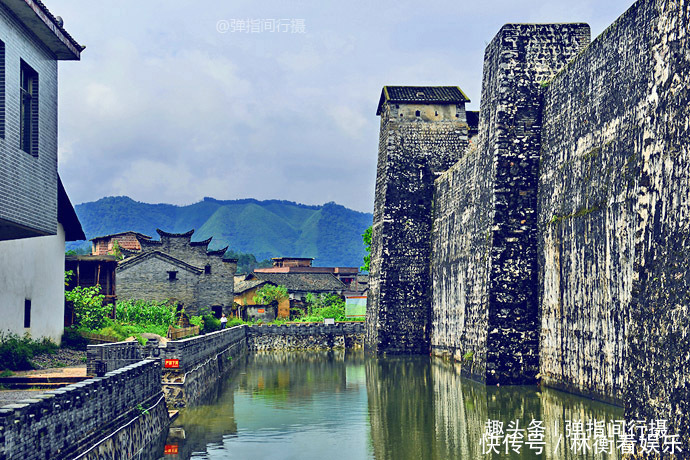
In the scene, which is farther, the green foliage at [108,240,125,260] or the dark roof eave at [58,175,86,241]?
the green foliage at [108,240,125,260]

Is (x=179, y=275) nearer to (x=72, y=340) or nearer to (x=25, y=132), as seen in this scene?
(x=72, y=340)

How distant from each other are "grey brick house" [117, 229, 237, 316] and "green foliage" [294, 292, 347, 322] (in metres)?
6.07

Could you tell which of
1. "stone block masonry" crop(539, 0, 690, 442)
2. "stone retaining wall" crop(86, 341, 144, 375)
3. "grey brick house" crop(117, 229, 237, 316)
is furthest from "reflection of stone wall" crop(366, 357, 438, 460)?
"grey brick house" crop(117, 229, 237, 316)

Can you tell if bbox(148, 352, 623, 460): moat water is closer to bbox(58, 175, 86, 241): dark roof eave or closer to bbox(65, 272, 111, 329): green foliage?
bbox(65, 272, 111, 329): green foliage

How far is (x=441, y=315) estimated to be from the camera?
27031 millimetres

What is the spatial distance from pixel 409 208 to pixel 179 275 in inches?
572

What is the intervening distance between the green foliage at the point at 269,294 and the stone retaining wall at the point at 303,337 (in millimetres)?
10889

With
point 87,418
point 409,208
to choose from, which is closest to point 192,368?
point 87,418

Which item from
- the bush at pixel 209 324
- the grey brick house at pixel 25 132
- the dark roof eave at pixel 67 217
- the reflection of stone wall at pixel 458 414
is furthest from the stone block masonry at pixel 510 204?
the bush at pixel 209 324

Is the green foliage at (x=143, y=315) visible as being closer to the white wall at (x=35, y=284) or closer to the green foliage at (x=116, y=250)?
the white wall at (x=35, y=284)

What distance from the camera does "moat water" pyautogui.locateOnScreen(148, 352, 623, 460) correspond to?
11.6 meters

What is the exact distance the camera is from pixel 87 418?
8.98 meters


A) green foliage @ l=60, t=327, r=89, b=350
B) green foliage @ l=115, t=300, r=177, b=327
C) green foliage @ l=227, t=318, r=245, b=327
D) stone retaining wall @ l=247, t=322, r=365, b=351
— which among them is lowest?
stone retaining wall @ l=247, t=322, r=365, b=351

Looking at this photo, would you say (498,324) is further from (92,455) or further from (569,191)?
(92,455)
